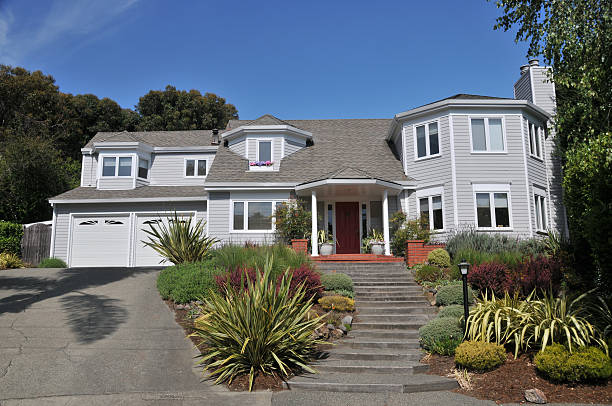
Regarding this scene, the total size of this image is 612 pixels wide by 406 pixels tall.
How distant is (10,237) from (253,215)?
35.7 feet

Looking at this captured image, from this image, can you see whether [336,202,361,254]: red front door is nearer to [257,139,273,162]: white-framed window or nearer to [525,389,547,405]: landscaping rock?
[257,139,273,162]: white-framed window

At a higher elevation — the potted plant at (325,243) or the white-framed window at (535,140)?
the white-framed window at (535,140)

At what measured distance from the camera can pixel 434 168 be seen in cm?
1717

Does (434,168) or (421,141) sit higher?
(421,141)

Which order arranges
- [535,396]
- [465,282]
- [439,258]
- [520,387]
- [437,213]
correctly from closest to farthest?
[535,396], [520,387], [465,282], [439,258], [437,213]

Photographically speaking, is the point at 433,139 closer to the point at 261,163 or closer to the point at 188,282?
the point at 261,163

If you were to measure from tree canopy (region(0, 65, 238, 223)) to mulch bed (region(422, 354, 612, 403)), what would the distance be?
79.1 feet

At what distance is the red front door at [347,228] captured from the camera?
59.4 ft

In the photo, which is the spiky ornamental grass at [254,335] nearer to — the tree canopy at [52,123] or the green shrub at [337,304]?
the green shrub at [337,304]

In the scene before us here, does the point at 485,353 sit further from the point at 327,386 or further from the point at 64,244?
the point at 64,244

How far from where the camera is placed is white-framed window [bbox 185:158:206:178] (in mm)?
22309

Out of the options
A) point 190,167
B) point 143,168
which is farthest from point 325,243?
point 143,168

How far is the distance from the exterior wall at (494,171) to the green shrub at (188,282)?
9.54 metres

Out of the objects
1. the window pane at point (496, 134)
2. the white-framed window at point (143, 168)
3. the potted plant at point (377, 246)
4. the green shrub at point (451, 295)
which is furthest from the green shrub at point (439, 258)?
the white-framed window at point (143, 168)
